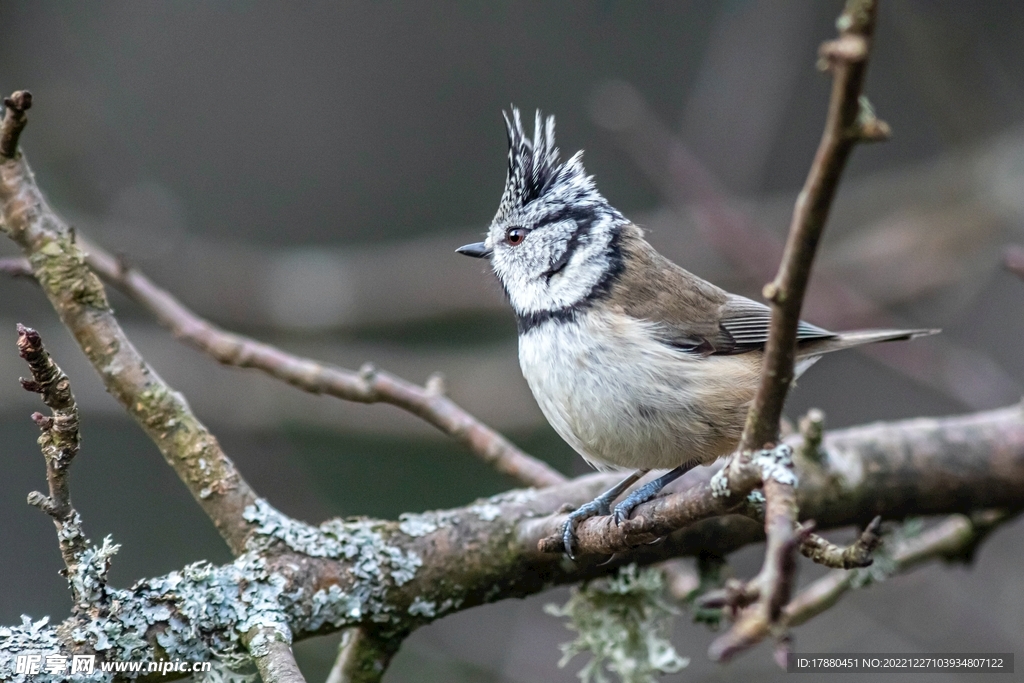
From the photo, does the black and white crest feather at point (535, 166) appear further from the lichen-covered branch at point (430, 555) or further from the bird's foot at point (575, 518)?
the bird's foot at point (575, 518)

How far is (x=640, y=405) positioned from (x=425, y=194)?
4377 millimetres

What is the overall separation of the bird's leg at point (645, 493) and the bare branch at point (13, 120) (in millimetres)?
1727

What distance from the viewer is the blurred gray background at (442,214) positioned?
4.85 meters

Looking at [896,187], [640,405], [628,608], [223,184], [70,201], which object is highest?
[223,184]

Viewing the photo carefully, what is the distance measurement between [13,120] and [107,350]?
25.6 inches

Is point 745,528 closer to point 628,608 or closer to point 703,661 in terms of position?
point 628,608

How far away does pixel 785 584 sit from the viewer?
130 cm

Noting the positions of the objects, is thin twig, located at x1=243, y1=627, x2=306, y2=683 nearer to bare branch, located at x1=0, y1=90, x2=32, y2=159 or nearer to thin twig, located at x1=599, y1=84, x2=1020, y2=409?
bare branch, located at x1=0, y1=90, x2=32, y2=159

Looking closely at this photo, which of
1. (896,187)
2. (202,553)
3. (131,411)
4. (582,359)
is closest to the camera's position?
(131,411)

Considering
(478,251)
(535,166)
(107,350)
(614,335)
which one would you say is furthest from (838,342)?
(107,350)

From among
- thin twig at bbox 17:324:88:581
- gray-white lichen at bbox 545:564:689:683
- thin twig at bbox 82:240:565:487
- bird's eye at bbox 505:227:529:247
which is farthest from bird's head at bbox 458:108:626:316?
thin twig at bbox 17:324:88:581

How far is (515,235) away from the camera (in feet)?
11.1

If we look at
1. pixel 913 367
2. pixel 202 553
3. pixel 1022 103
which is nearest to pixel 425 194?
pixel 202 553

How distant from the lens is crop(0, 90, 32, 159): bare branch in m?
2.05
